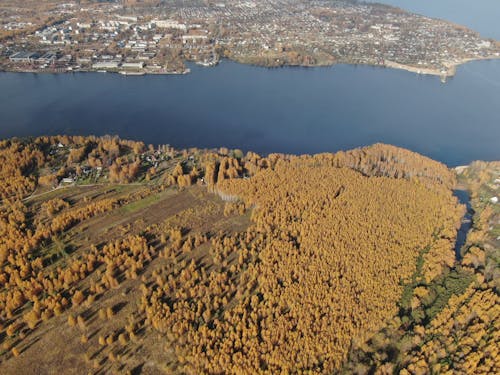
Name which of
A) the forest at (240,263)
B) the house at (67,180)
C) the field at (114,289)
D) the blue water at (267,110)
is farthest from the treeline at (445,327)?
the house at (67,180)

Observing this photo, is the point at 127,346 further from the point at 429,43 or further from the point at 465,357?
the point at 429,43

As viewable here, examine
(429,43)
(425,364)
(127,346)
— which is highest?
(429,43)

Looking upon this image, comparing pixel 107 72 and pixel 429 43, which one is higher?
pixel 429 43

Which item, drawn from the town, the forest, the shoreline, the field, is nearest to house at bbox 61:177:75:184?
the forest

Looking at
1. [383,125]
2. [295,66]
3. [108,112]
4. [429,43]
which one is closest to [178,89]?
[108,112]

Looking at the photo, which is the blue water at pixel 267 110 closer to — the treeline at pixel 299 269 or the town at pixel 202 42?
the town at pixel 202 42

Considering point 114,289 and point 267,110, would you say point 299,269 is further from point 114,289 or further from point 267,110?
point 267,110

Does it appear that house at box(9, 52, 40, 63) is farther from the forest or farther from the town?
the forest

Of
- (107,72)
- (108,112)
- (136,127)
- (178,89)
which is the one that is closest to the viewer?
(136,127)

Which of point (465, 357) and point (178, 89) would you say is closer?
point (465, 357)
